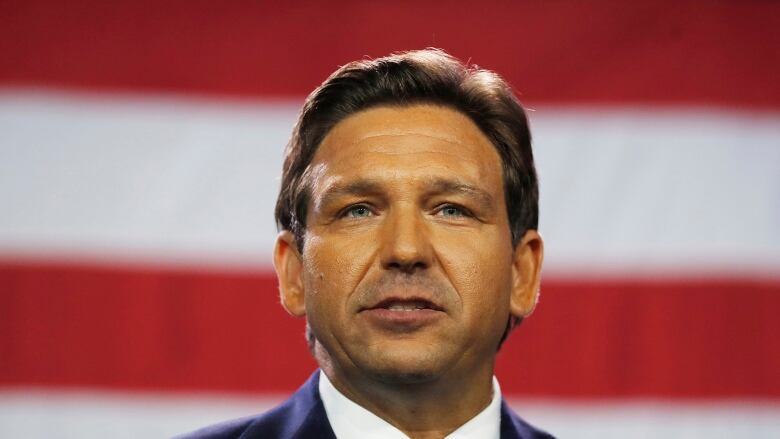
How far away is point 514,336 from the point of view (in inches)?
112

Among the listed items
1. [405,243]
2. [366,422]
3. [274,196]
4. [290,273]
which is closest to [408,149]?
[405,243]

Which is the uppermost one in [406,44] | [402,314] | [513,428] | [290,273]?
[406,44]

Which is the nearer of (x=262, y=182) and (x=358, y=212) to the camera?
(x=358, y=212)

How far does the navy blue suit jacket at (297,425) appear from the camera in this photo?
1725mm

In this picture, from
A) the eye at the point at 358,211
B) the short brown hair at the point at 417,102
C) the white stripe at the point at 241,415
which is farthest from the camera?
the white stripe at the point at 241,415

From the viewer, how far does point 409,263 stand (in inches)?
61.2

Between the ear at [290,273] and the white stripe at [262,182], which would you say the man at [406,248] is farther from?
the white stripe at [262,182]

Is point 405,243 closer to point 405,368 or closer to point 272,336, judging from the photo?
point 405,368

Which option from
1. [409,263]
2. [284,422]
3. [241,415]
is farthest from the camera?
[241,415]

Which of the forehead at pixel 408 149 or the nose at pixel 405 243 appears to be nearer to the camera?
the nose at pixel 405 243

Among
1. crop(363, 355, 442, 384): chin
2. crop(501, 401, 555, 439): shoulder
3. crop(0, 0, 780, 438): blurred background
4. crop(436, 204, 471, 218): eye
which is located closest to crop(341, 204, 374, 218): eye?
crop(436, 204, 471, 218): eye

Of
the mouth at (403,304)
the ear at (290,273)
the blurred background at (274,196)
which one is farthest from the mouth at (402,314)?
the blurred background at (274,196)

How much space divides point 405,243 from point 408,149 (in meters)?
0.17

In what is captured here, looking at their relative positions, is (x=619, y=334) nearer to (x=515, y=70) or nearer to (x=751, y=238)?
(x=751, y=238)
